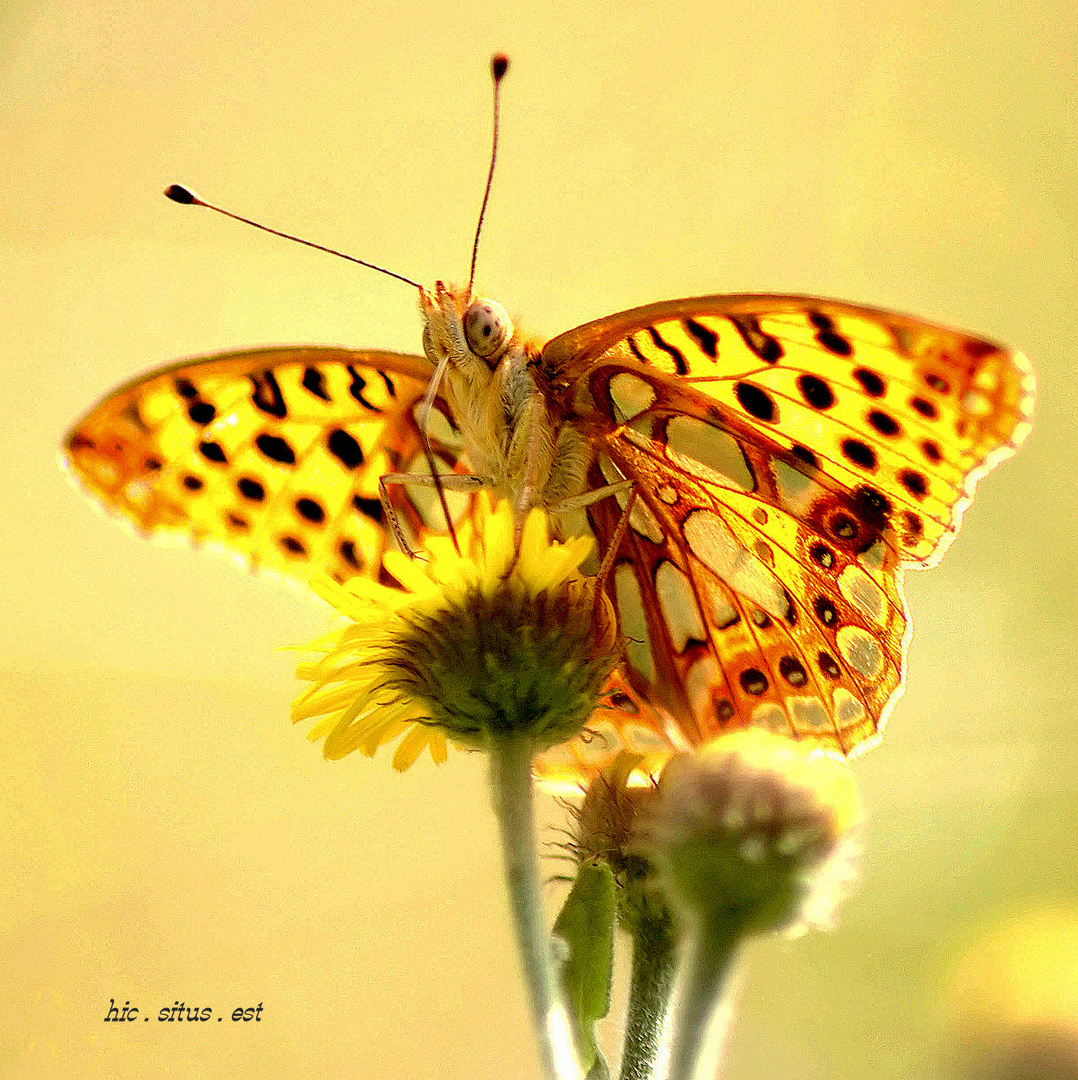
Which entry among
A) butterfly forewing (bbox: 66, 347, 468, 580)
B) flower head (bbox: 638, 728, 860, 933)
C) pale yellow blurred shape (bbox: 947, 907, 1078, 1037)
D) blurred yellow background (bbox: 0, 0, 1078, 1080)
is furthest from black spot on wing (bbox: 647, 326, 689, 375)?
blurred yellow background (bbox: 0, 0, 1078, 1080)

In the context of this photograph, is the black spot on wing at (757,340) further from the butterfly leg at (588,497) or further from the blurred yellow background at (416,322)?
the blurred yellow background at (416,322)

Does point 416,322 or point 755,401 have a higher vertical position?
point 416,322

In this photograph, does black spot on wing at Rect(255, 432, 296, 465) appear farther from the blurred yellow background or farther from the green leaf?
the blurred yellow background

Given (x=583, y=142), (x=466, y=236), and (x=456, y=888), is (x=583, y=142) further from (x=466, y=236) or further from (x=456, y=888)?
(x=456, y=888)

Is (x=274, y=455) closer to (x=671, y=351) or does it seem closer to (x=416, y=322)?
(x=671, y=351)

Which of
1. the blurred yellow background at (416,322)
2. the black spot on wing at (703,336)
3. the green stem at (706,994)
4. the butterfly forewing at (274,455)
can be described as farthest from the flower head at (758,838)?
the blurred yellow background at (416,322)

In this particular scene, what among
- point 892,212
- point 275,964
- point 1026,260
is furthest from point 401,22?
point 275,964

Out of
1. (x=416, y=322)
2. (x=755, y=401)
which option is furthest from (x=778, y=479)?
Result: (x=416, y=322)

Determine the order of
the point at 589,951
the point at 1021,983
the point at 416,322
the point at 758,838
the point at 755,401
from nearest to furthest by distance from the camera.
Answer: the point at 758,838
the point at 589,951
the point at 755,401
the point at 1021,983
the point at 416,322
